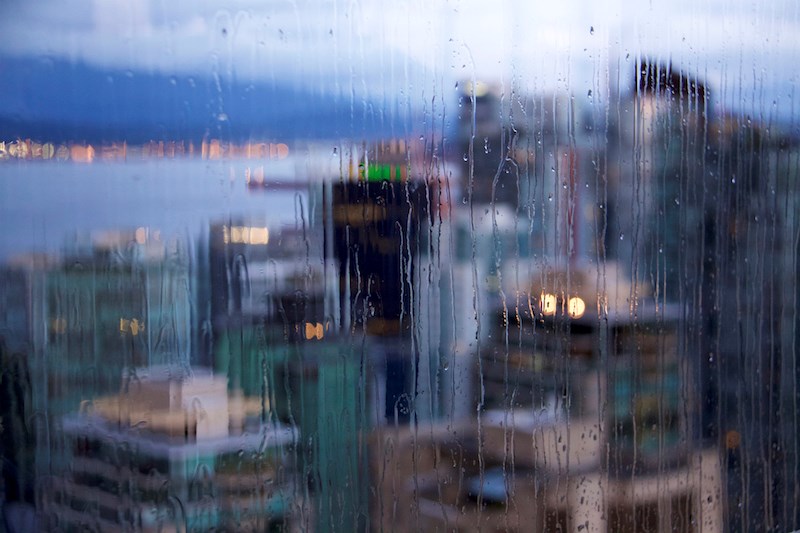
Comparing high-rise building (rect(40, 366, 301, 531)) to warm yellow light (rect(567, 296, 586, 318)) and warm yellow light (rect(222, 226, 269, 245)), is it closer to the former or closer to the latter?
warm yellow light (rect(222, 226, 269, 245))

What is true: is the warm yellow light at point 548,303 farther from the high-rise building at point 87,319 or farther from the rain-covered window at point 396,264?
the high-rise building at point 87,319

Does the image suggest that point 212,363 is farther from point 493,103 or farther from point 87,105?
point 493,103

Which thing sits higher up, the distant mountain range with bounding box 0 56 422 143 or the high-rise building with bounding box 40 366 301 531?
the distant mountain range with bounding box 0 56 422 143

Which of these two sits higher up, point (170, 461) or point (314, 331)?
point (314, 331)

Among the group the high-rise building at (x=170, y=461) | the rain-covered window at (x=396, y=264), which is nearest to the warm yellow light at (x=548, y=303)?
the rain-covered window at (x=396, y=264)

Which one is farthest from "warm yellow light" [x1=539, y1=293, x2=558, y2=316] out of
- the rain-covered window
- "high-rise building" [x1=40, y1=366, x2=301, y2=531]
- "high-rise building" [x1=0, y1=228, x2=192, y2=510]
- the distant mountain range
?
"high-rise building" [x1=0, y1=228, x2=192, y2=510]

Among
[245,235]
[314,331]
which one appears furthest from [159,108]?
[314,331]

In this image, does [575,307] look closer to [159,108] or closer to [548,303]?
[548,303]

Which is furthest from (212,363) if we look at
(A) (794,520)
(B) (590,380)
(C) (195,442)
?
(A) (794,520)
